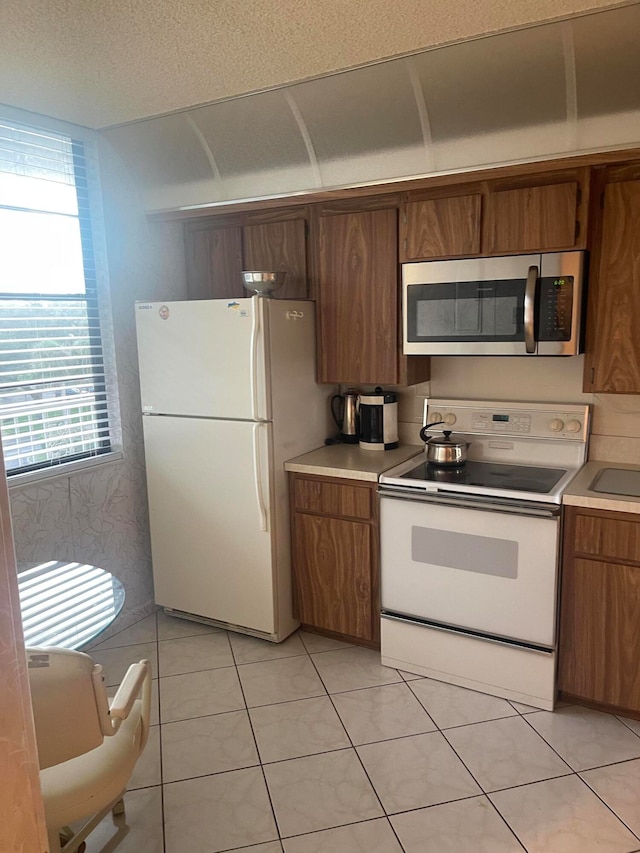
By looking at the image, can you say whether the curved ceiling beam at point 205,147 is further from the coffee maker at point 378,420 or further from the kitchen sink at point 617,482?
the kitchen sink at point 617,482

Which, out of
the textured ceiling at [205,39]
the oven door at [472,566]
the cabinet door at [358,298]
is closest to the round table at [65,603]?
the oven door at [472,566]

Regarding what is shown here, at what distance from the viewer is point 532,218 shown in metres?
2.55

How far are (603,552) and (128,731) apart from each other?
68.2 inches

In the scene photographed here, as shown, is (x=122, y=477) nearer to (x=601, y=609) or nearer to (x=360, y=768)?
(x=360, y=768)

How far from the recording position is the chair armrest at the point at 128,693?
1492mm

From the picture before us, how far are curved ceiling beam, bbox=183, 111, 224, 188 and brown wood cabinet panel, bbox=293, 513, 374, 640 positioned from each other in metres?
1.77

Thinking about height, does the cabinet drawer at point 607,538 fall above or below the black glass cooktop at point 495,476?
below

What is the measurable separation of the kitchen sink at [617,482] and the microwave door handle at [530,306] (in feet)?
2.00

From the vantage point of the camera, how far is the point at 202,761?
2283 mm

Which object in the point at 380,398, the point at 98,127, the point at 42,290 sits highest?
the point at 98,127

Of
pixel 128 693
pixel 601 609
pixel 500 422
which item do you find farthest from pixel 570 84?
pixel 128 693

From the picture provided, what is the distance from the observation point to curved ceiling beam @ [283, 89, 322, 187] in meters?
2.73

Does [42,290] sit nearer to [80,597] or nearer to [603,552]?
[80,597]

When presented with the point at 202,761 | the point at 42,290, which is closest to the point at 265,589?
the point at 202,761
